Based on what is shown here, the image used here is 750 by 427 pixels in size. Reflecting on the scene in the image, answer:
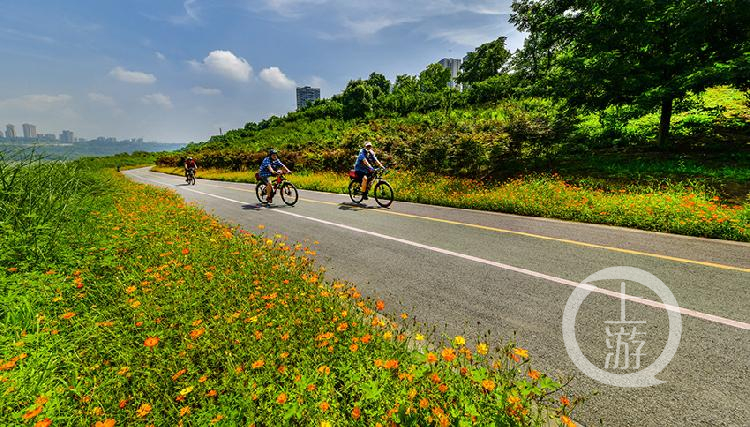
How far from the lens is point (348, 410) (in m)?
2.13

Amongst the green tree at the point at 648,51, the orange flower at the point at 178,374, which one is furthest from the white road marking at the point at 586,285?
the green tree at the point at 648,51

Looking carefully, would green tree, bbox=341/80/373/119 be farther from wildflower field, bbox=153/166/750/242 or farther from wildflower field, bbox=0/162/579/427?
wildflower field, bbox=0/162/579/427

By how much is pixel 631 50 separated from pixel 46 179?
1891cm

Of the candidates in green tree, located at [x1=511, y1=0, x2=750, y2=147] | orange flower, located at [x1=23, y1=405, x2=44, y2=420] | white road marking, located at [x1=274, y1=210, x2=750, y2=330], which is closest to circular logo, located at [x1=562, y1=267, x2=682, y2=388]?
white road marking, located at [x1=274, y1=210, x2=750, y2=330]

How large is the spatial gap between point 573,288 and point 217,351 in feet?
14.2

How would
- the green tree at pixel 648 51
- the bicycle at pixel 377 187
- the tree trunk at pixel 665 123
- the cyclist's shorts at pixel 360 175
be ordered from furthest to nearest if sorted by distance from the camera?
the tree trunk at pixel 665 123 < the cyclist's shorts at pixel 360 175 < the bicycle at pixel 377 187 < the green tree at pixel 648 51

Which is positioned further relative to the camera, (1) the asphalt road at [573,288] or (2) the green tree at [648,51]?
(2) the green tree at [648,51]

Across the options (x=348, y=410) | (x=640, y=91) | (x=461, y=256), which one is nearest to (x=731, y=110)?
(x=640, y=91)

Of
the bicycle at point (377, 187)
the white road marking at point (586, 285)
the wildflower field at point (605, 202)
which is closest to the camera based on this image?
the white road marking at point (586, 285)

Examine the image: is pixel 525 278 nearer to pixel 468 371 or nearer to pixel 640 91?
pixel 468 371

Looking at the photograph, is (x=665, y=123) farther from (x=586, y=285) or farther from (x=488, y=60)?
(x=488, y=60)

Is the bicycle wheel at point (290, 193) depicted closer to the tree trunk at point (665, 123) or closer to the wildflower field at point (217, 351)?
the wildflower field at point (217, 351)

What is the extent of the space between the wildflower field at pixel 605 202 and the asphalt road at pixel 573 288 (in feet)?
1.84

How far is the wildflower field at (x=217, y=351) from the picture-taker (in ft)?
6.87
